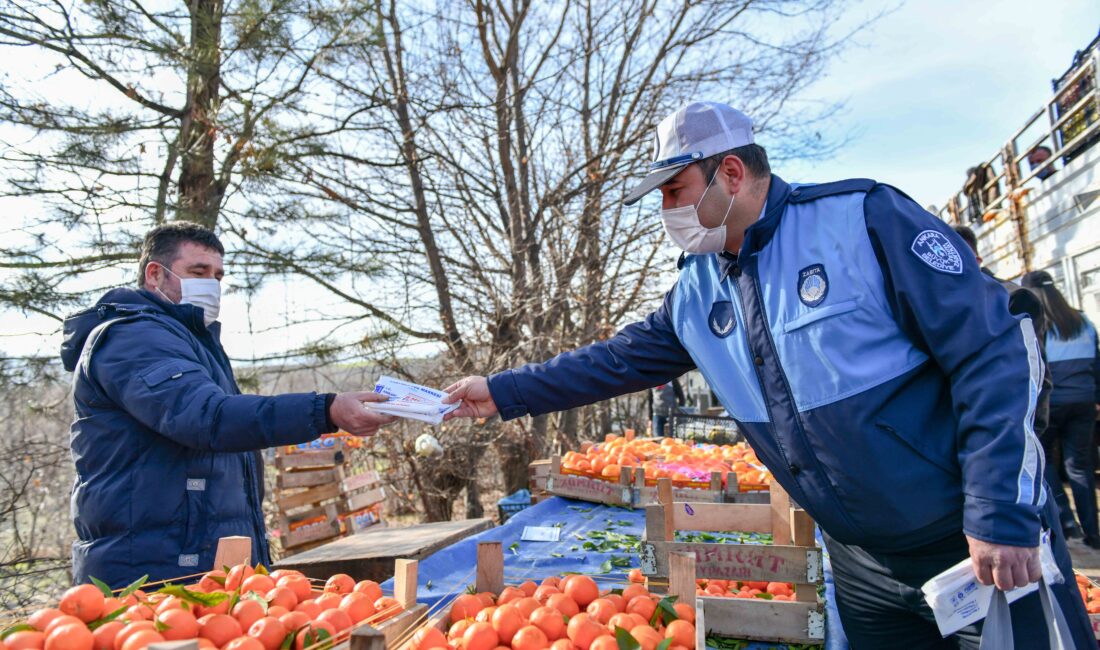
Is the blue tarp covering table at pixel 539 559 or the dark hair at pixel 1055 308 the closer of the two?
the blue tarp covering table at pixel 539 559

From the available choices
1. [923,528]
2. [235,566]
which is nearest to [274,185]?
[235,566]

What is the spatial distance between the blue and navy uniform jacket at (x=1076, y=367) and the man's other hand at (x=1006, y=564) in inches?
200

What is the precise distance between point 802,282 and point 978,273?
40 centimetres

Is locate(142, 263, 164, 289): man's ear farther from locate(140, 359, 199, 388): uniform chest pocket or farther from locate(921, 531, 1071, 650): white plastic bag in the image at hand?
locate(921, 531, 1071, 650): white plastic bag

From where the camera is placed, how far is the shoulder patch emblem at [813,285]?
178 cm

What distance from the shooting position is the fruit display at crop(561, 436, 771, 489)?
4.75 metres

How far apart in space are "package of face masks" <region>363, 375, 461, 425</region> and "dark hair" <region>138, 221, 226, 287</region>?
3.37 ft

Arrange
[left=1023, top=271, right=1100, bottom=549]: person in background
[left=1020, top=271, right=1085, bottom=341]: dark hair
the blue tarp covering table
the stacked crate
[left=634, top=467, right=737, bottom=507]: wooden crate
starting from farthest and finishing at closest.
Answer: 1. the stacked crate
2. [left=1023, top=271, right=1100, bottom=549]: person in background
3. [left=1020, top=271, right=1085, bottom=341]: dark hair
4. [left=634, top=467, right=737, bottom=507]: wooden crate
5. the blue tarp covering table

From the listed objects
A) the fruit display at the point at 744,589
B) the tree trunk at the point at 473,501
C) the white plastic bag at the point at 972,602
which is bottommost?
the tree trunk at the point at 473,501

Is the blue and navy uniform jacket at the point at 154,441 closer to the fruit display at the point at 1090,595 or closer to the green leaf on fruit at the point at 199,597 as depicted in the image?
the green leaf on fruit at the point at 199,597

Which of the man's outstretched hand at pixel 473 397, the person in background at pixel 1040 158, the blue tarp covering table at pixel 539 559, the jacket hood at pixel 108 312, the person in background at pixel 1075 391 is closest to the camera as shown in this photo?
the jacket hood at pixel 108 312

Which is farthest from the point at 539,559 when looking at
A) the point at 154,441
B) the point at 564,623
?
the point at 154,441

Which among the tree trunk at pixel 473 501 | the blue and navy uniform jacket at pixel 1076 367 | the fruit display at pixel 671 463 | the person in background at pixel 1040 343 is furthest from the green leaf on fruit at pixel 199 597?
the tree trunk at pixel 473 501

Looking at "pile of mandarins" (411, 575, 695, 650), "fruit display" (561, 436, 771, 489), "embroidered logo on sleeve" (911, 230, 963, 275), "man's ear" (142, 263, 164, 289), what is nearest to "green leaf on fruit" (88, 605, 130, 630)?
"pile of mandarins" (411, 575, 695, 650)
